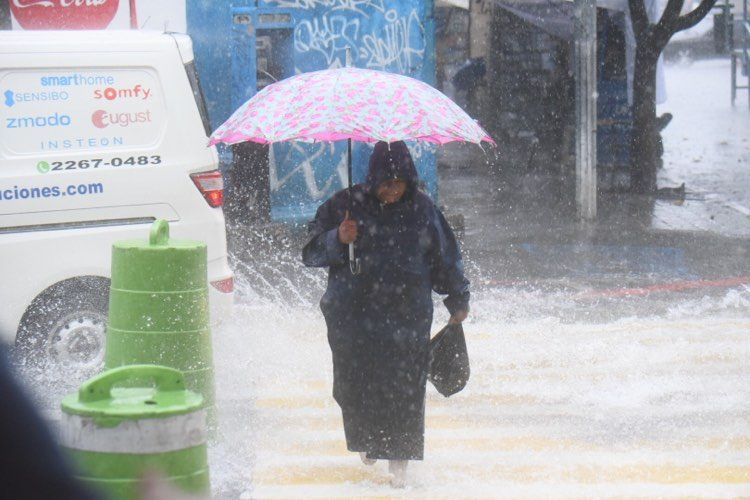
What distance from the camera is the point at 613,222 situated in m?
15.0

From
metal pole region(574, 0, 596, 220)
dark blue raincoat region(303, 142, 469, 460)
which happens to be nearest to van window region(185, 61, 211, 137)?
dark blue raincoat region(303, 142, 469, 460)

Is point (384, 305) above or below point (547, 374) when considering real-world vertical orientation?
above

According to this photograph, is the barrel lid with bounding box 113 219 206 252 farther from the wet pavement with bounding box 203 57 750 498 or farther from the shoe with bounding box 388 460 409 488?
the shoe with bounding box 388 460 409 488

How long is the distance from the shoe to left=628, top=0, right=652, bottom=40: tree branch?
12080 mm

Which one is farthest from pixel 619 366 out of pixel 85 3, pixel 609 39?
pixel 609 39

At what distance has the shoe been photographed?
18.7ft

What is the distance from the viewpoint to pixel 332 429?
6.79 m

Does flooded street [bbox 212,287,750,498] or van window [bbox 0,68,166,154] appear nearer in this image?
flooded street [bbox 212,287,750,498]

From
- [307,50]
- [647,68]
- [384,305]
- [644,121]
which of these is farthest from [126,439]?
[644,121]

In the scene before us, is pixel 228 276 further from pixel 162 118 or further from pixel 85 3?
pixel 85 3

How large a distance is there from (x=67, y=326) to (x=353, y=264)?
2542mm

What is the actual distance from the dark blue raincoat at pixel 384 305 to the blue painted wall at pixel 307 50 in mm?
8696

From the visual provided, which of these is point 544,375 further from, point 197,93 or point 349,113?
Result: point 349,113

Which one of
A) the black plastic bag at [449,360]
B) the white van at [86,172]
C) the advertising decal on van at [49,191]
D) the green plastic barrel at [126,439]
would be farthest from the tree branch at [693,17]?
the green plastic barrel at [126,439]
